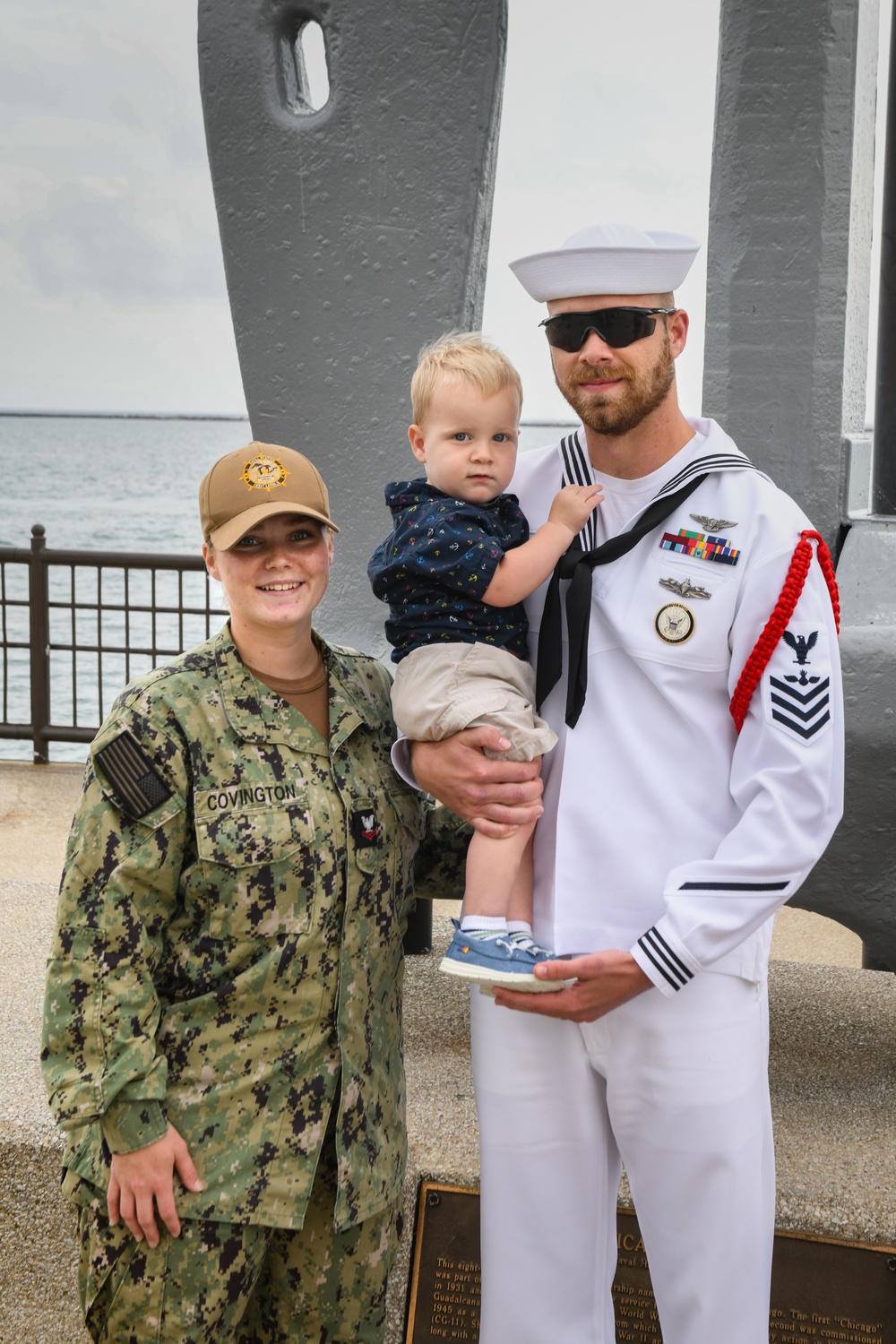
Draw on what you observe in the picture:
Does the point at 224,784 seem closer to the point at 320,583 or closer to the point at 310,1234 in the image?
the point at 320,583

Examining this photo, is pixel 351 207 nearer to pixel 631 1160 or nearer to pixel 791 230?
pixel 791 230

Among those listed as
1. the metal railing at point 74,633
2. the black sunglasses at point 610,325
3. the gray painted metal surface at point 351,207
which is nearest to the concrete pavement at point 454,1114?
the gray painted metal surface at point 351,207

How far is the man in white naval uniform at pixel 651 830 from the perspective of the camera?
1658 mm

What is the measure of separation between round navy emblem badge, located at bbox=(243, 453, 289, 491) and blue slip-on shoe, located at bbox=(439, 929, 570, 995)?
0.68 m

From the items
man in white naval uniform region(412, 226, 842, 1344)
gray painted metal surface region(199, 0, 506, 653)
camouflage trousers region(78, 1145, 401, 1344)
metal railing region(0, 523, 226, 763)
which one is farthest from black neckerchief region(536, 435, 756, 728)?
metal railing region(0, 523, 226, 763)

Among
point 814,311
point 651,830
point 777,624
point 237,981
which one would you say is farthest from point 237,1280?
point 814,311

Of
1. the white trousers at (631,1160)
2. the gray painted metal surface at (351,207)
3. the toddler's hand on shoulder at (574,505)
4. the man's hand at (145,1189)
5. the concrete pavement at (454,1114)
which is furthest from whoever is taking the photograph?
the gray painted metal surface at (351,207)

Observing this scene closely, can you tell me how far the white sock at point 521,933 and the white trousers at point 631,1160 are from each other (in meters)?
0.12

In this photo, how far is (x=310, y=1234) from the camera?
174 cm

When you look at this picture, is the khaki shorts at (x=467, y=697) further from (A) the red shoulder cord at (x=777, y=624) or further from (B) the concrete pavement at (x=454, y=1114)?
(B) the concrete pavement at (x=454, y=1114)

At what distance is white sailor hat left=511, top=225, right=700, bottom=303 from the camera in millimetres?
1731

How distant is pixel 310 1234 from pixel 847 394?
6.56 ft

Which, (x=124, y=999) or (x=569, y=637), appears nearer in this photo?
(x=124, y=999)

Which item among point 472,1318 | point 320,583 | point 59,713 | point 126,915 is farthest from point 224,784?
point 59,713
